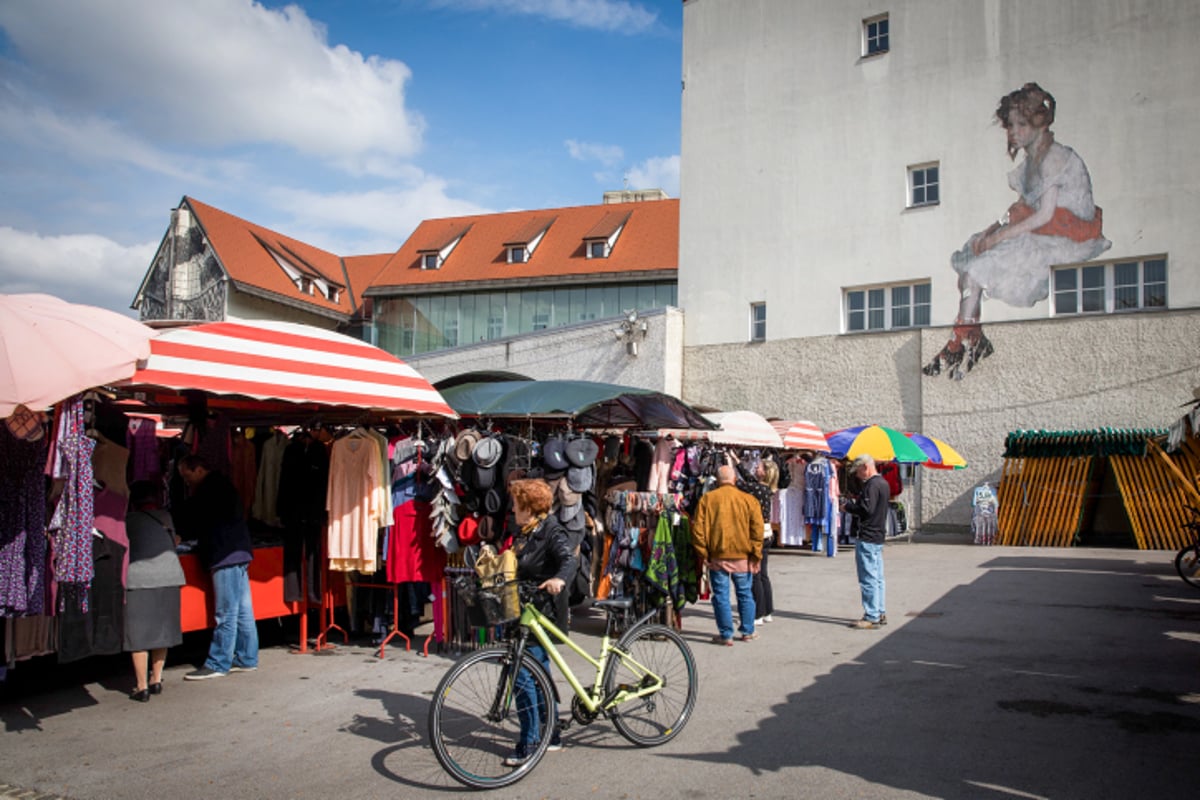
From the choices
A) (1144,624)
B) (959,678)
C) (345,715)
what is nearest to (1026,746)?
(959,678)

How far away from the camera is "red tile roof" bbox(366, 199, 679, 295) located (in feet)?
126

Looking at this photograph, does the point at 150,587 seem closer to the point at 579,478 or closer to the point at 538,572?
the point at 538,572

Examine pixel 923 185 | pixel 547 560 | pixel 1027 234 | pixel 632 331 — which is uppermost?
pixel 923 185

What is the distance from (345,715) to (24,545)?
92.9 inches

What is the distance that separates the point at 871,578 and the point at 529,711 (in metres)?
5.60

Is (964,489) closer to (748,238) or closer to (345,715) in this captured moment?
(748,238)

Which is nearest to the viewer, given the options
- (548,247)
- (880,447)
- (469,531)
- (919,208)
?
(469,531)

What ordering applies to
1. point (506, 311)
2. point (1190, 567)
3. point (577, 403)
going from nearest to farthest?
point (577, 403)
point (1190, 567)
point (506, 311)

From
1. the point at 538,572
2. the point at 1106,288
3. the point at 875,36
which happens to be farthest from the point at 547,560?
the point at 875,36

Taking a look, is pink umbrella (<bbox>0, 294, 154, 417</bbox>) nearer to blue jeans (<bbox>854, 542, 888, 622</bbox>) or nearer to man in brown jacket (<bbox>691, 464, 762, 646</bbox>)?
man in brown jacket (<bbox>691, 464, 762, 646</bbox>)

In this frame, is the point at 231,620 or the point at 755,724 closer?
the point at 755,724

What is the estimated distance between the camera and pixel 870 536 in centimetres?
940

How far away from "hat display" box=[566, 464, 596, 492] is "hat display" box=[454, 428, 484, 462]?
955 mm

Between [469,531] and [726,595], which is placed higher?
[469,531]
